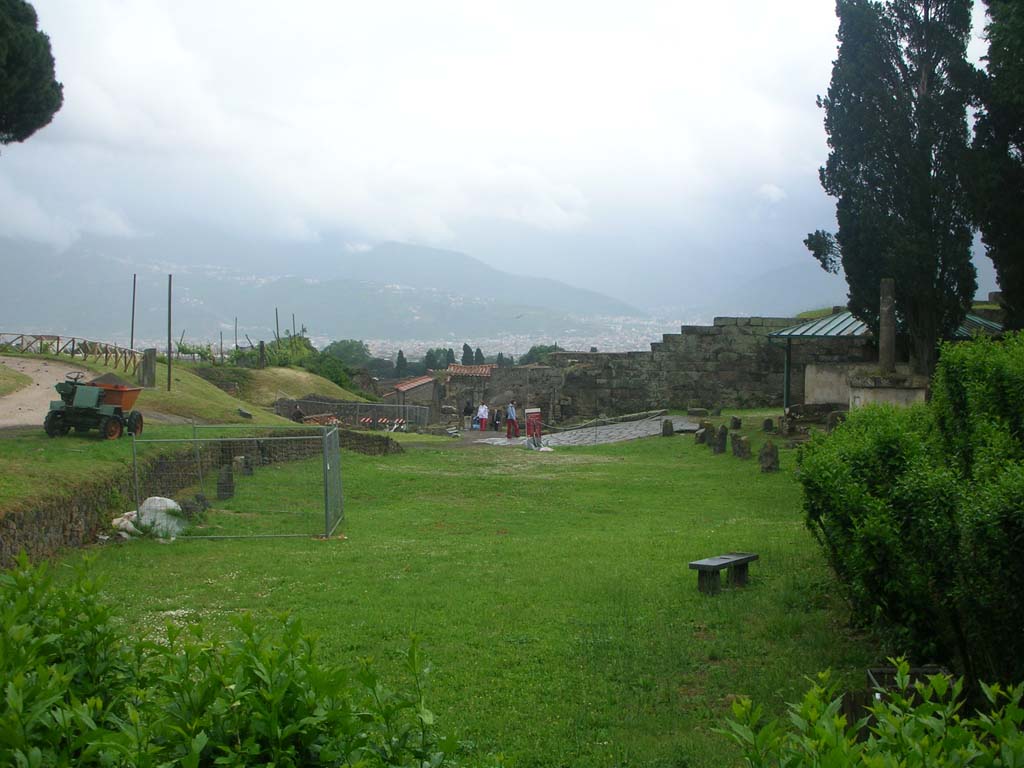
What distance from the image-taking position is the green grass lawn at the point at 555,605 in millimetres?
5461

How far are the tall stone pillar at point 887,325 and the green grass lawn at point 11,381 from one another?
19.3 meters

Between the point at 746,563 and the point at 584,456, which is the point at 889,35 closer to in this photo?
the point at 584,456

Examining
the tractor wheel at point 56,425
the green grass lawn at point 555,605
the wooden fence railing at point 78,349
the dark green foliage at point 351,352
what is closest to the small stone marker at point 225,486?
the green grass lawn at point 555,605

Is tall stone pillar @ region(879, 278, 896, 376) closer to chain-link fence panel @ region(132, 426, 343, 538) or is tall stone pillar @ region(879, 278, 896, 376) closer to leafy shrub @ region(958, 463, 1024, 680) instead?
chain-link fence panel @ region(132, 426, 343, 538)

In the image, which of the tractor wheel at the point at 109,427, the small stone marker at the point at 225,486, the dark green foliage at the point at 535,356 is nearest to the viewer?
the small stone marker at the point at 225,486

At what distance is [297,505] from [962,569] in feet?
35.6

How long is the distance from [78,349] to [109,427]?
17289mm

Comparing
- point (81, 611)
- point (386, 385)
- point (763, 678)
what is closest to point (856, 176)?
point (763, 678)

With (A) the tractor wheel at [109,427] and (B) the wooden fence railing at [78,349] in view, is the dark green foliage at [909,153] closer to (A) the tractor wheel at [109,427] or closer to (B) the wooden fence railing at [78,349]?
(A) the tractor wheel at [109,427]

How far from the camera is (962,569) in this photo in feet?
15.6

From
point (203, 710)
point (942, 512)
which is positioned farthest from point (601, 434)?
point (203, 710)

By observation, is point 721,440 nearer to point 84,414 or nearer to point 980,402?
point 84,414

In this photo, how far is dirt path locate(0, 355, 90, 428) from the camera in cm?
1858

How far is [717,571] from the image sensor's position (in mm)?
8281
